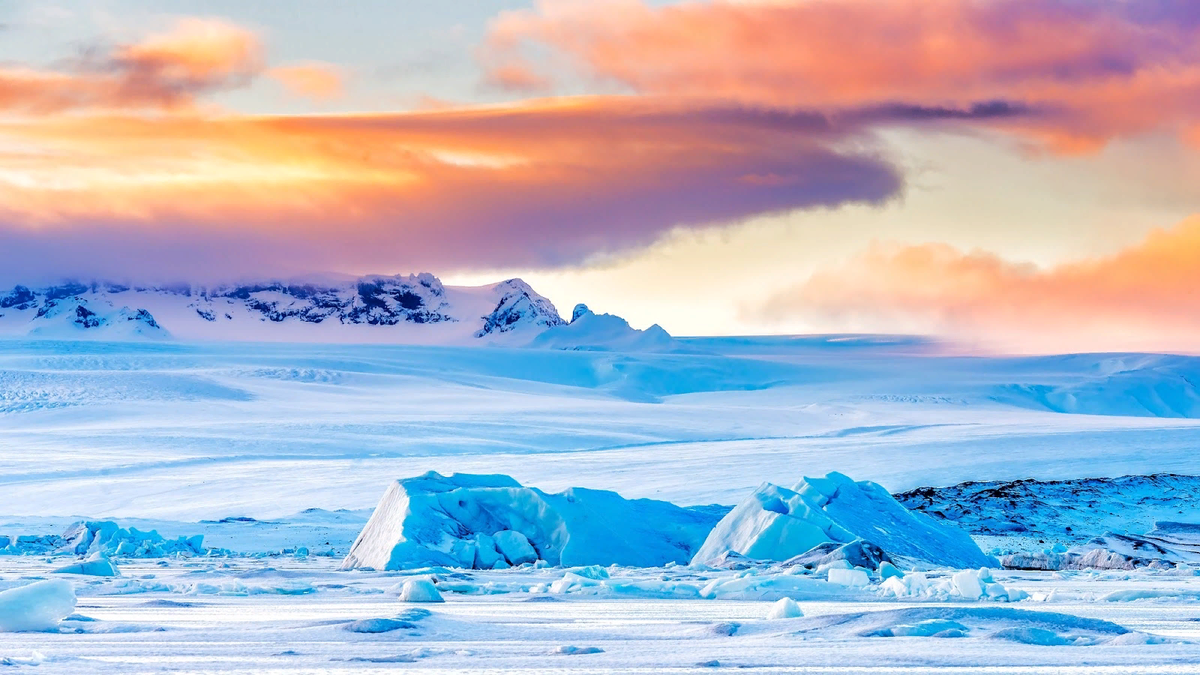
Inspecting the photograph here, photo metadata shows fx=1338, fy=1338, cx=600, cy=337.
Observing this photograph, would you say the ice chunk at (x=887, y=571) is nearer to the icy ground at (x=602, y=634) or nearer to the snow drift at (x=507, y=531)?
the icy ground at (x=602, y=634)

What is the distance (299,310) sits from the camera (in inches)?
7229

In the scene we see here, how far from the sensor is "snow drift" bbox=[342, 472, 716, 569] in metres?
8.89

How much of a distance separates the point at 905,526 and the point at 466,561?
10.3 ft

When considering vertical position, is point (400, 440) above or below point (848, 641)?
below

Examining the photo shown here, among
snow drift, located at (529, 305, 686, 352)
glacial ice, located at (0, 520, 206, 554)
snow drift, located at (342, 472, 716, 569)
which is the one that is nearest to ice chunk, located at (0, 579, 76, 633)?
snow drift, located at (342, 472, 716, 569)

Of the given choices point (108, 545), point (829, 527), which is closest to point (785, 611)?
point (829, 527)

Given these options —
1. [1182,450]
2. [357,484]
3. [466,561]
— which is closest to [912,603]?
[466,561]

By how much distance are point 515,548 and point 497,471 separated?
43.3 ft

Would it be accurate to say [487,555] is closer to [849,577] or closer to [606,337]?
[849,577]

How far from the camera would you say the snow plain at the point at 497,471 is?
Answer: 3.81m

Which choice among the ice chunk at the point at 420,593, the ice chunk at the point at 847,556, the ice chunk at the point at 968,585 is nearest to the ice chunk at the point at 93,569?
the ice chunk at the point at 420,593

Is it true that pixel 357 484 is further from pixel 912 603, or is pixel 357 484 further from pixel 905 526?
pixel 912 603

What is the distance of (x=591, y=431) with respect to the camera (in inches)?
1346

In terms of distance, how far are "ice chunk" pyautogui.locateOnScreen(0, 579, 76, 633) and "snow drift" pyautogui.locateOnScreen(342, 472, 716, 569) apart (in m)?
4.14
